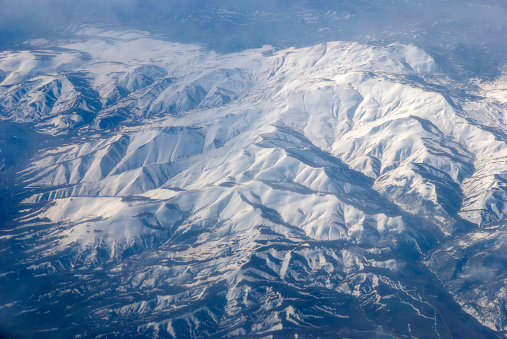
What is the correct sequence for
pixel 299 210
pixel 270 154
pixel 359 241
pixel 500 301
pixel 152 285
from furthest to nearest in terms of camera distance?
pixel 270 154 → pixel 299 210 → pixel 359 241 → pixel 152 285 → pixel 500 301

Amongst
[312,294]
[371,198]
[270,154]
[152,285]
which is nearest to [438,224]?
[371,198]

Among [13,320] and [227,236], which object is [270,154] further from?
[13,320]

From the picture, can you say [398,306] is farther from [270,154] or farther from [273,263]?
[270,154]

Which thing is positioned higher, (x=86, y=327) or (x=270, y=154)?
(x=270, y=154)

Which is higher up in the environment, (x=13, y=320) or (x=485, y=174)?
(x=485, y=174)

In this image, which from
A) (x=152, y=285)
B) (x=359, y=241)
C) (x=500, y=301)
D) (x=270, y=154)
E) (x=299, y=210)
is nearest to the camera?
(x=500, y=301)

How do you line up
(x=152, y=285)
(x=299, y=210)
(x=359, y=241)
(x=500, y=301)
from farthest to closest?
(x=299, y=210) < (x=359, y=241) < (x=152, y=285) < (x=500, y=301)

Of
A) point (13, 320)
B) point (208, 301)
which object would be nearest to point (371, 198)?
point (208, 301)

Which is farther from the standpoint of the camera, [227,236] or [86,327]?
[227,236]

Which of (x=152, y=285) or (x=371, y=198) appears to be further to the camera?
(x=371, y=198)
